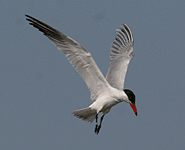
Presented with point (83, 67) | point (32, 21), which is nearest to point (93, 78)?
point (83, 67)

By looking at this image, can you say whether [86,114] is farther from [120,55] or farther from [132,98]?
[120,55]

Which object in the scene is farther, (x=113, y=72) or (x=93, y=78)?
(x=113, y=72)

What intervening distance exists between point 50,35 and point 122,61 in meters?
3.22

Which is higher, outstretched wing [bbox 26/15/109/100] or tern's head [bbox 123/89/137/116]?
outstretched wing [bbox 26/15/109/100]

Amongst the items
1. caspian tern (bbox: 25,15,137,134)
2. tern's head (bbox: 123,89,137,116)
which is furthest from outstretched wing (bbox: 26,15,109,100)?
tern's head (bbox: 123,89,137,116)

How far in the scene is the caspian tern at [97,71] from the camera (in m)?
8.47

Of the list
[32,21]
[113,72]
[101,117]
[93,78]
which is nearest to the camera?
[32,21]

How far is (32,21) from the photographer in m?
8.37

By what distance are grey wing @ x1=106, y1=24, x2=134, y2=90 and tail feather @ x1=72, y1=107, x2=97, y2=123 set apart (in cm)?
130

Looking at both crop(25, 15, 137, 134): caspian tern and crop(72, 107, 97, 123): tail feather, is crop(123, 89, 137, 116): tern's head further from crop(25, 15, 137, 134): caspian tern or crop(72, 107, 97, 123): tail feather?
crop(72, 107, 97, 123): tail feather

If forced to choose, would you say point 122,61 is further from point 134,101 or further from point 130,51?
point 134,101

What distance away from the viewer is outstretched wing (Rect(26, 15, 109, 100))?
841 cm

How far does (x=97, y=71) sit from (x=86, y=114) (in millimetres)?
1492

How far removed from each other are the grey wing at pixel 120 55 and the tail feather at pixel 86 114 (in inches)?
51.1
